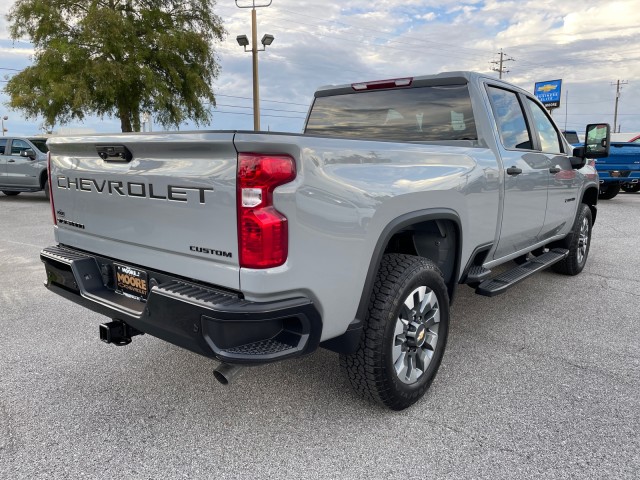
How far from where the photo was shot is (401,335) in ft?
8.89

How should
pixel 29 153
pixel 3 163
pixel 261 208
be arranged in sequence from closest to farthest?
1. pixel 261 208
2. pixel 29 153
3. pixel 3 163

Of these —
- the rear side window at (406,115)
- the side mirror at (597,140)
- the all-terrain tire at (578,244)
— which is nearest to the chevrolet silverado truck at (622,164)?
the all-terrain tire at (578,244)

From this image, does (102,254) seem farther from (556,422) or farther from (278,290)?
(556,422)

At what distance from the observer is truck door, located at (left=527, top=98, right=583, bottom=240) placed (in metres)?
4.43

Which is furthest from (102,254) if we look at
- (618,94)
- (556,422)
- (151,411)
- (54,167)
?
(618,94)

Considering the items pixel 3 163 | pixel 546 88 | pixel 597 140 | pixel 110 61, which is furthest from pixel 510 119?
pixel 546 88

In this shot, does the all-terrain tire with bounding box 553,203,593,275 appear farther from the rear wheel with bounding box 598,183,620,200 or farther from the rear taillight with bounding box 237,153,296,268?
the rear wheel with bounding box 598,183,620,200

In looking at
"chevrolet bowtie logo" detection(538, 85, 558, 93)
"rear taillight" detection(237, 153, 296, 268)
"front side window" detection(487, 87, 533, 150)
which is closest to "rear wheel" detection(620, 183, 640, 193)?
"front side window" detection(487, 87, 533, 150)

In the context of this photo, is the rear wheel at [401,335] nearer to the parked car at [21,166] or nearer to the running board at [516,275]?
the running board at [516,275]

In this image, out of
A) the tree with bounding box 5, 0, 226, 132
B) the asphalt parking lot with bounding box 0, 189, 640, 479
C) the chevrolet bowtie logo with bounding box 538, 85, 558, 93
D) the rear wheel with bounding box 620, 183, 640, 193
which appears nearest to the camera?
the asphalt parking lot with bounding box 0, 189, 640, 479

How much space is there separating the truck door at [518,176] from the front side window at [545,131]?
0.84 feet

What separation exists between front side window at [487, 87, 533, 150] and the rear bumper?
7.62 ft

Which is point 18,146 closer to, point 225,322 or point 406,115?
point 406,115

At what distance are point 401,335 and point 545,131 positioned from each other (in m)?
2.93
